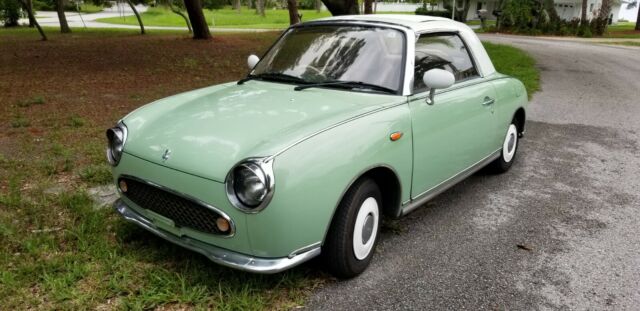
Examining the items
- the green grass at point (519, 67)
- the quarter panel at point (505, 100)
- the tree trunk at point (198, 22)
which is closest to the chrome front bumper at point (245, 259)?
the quarter panel at point (505, 100)

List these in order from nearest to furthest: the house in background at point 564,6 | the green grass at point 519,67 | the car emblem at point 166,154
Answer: the car emblem at point 166,154 < the green grass at point 519,67 < the house in background at point 564,6

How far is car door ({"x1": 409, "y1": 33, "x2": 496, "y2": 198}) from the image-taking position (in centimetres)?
340

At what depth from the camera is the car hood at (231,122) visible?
8.65 feet

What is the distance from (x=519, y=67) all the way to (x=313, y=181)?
1152 cm

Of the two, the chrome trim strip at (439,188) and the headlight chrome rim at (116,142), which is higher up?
the headlight chrome rim at (116,142)

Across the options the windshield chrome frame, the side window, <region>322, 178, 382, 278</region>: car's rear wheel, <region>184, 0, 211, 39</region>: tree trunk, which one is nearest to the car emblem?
<region>322, 178, 382, 278</region>: car's rear wheel

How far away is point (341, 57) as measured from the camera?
3.68 meters

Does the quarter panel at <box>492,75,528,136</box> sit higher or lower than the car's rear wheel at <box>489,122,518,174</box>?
higher

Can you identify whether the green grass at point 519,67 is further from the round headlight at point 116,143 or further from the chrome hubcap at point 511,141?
the round headlight at point 116,143

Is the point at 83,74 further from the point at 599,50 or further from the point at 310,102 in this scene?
the point at 599,50

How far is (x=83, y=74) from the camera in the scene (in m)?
10.8

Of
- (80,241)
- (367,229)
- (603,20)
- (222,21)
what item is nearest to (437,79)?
(367,229)

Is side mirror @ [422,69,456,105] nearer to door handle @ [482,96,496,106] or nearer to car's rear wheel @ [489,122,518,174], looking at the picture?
door handle @ [482,96,496,106]

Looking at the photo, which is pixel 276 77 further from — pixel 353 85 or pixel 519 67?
pixel 519 67
